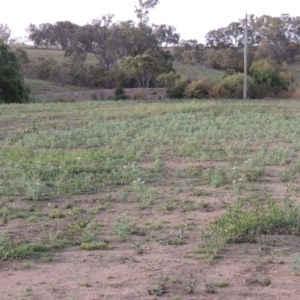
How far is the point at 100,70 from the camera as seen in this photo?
2685 inches

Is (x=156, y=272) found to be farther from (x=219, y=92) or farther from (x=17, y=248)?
(x=219, y=92)

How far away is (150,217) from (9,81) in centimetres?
3710

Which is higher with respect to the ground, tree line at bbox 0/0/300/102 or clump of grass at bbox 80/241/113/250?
tree line at bbox 0/0/300/102

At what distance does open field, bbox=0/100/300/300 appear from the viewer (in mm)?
6156

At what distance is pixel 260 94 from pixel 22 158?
39.3m

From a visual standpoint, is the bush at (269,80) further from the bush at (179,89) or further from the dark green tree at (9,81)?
the dark green tree at (9,81)

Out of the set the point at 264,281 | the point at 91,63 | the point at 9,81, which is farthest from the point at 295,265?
the point at 91,63

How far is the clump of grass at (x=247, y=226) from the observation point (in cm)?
743

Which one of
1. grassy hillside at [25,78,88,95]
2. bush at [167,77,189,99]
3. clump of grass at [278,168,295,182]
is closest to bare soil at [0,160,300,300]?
clump of grass at [278,168,295,182]

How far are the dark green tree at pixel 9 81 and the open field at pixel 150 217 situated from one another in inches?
1043

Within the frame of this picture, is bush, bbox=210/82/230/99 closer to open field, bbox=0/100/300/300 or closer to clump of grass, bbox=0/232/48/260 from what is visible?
open field, bbox=0/100/300/300

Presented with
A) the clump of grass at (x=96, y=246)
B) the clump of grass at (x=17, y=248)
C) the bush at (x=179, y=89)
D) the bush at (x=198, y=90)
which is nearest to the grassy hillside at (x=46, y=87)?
the bush at (x=179, y=89)

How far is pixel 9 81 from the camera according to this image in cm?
4431

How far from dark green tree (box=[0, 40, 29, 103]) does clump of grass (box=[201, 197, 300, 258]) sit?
37.3m
